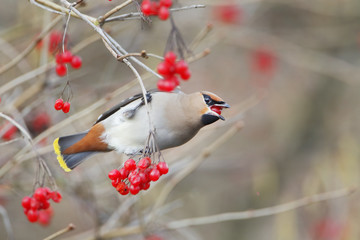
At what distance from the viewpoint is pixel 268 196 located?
654 cm

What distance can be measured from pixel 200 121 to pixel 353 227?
11.4 ft

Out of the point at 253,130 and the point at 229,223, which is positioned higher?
the point at 253,130

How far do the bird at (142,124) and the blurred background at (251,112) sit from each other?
776 millimetres

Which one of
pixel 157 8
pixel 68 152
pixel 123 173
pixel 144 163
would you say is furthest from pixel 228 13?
pixel 144 163

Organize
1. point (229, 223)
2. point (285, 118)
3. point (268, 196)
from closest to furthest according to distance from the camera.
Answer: point (268, 196) → point (285, 118) → point (229, 223)

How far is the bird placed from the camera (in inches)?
97.8

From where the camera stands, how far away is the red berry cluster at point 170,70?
2078 mm

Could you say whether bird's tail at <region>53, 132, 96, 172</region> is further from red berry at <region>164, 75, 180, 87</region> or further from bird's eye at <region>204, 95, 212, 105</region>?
red berry at <region>164, 75, 180, 87</region>

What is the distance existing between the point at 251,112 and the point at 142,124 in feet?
17.3

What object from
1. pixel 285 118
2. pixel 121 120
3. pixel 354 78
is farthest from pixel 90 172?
pixel 285 118

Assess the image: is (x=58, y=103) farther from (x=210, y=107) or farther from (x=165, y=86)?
(x=210, y=107)

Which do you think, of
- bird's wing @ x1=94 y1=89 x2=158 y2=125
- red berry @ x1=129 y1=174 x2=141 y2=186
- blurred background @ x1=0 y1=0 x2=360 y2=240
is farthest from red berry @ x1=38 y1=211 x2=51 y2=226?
red berry @ x1=129 y1=174 x2=141 y2=186

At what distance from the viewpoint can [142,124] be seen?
2.55 m

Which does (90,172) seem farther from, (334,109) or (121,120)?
(334,109)
